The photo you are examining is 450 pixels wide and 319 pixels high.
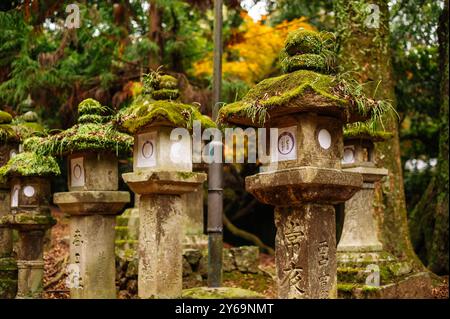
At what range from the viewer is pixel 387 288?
9.17m

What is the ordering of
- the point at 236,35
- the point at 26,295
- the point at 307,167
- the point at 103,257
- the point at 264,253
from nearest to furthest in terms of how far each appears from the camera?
1. the point at 307,167
2. the point at 103,257
3. the point at 26,295
4. the point at 236,35
5. the point at 264,253

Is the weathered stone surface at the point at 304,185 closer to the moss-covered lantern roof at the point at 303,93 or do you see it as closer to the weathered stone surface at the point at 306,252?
the weathered stone surface at the point at 306,252

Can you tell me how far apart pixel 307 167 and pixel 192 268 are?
5723 mm

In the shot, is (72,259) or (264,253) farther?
(264,253)

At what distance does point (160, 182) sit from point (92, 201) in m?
1.38

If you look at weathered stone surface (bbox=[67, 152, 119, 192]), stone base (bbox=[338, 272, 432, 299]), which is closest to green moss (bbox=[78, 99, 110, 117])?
weathered stone surface (bbox=[67, 152, 119, 192])

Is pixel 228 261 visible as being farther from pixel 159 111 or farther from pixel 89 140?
pixel 159 111

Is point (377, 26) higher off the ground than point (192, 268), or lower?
higher

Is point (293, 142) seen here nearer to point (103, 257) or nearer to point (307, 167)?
point (307, 167)

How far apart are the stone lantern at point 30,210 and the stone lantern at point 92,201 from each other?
679mm

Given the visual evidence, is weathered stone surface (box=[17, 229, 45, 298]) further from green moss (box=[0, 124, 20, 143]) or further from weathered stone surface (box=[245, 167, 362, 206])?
weathered stone surface (box=[245, 167, 362, 206])

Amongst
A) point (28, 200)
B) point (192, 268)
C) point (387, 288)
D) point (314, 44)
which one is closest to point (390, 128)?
point (387, 288)

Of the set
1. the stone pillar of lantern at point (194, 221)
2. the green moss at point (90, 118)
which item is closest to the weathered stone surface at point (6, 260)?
the green moss at point (90, 118)

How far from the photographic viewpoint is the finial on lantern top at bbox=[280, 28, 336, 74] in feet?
21.1
